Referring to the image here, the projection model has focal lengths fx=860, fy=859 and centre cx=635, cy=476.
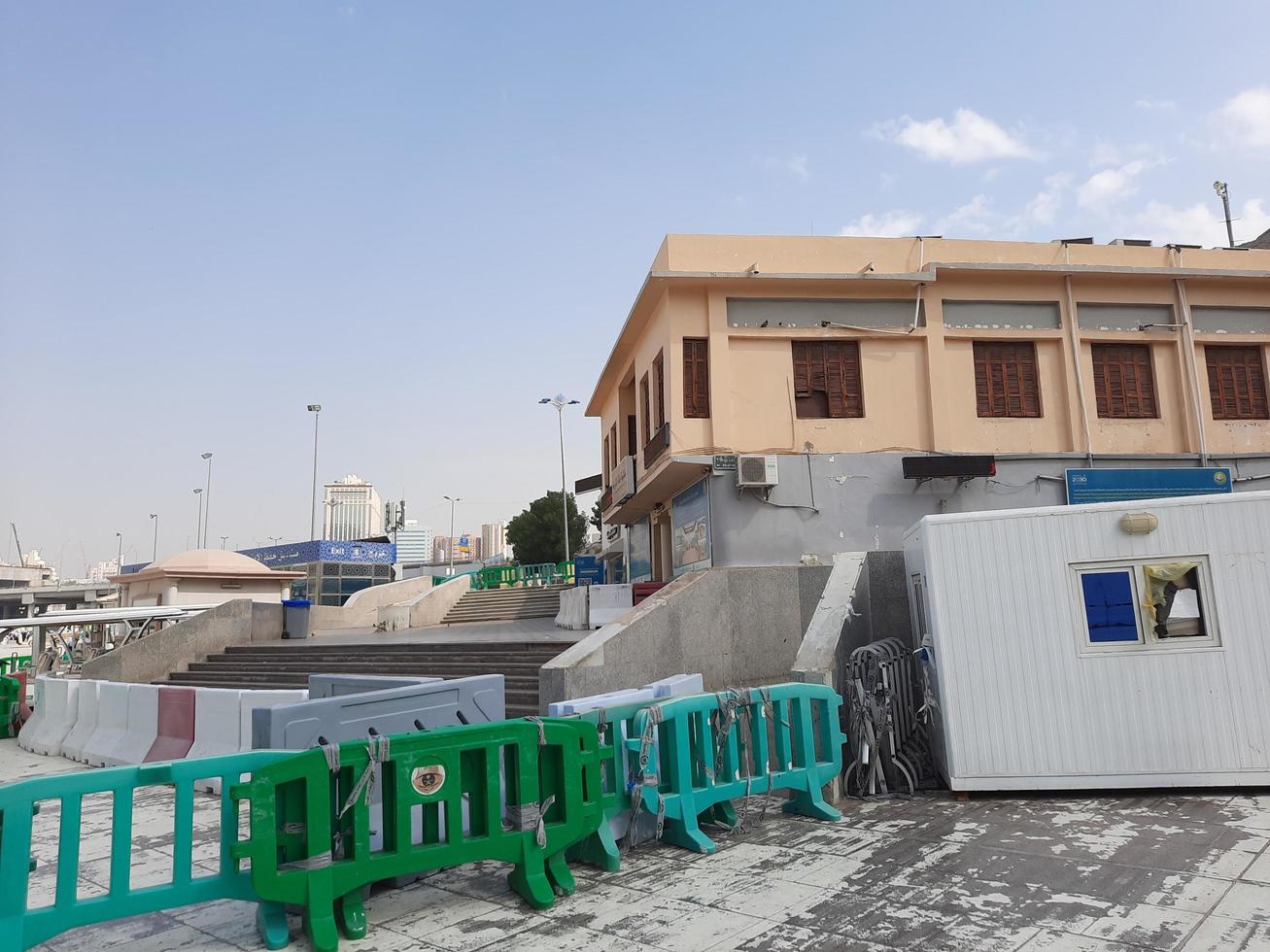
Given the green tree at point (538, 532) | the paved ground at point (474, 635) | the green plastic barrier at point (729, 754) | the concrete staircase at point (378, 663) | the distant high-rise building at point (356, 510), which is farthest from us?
the distant high-rise building at point (356, 510)

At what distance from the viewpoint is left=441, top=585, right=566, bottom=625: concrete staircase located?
27062 mm

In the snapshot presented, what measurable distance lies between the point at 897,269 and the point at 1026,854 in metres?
14.3

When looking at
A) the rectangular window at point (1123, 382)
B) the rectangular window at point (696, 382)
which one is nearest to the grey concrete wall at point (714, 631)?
the rectangular window at point (696, 382)

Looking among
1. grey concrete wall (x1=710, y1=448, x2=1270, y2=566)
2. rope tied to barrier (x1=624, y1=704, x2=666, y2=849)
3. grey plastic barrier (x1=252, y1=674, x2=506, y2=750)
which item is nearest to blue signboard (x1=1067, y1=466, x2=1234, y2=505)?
grey concrete wall (x1=710, y1=448, x2=1270, y2=566)

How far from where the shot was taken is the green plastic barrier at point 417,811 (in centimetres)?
445

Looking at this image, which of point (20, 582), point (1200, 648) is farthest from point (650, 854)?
point (20, 582)

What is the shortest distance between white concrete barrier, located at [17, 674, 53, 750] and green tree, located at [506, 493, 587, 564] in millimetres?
44121

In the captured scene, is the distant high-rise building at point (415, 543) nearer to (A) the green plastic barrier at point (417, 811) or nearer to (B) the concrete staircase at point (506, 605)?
(B) the concrete staircase at point (506, 605)

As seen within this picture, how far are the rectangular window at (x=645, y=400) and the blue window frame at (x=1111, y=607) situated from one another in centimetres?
1278

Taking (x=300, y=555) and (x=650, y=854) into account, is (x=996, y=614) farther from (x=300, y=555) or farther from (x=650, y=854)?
(x=300, y=555)

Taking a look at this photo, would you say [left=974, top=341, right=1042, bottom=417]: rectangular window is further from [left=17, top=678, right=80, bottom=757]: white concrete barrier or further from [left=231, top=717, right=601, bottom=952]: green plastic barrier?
[left=17, top=678, right=80, bottom=757]: white concrete barrier

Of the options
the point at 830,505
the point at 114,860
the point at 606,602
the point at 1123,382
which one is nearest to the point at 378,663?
the point at 606,602

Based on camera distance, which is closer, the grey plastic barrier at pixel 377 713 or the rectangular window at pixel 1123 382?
the grey plastic barrier at pixel 377 713

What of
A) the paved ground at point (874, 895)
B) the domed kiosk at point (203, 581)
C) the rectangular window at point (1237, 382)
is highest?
the rectangular window at point (1237, 382)
